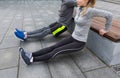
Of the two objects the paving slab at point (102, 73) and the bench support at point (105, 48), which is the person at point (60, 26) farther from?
the paving slab at point (102, 73)

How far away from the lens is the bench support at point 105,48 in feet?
7.51

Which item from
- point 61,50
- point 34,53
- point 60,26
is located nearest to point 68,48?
point 61,50

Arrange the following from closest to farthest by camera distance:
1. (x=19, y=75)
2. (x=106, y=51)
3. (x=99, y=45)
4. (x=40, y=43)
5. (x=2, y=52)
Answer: (x=19, y=75)
(x=106, y=51)
(x=99, y=45)
(x=2, y=52)
(x=40, y=43)

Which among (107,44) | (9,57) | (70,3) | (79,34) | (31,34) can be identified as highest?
(70,3)

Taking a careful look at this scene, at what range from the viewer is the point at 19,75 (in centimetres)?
224

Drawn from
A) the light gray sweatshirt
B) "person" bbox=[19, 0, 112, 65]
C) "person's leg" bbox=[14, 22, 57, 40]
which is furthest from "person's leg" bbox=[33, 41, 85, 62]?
"person's leg" bbox=[14, 22, 57, 40]

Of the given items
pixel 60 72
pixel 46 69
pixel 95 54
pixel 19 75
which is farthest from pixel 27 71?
pixel 95 54

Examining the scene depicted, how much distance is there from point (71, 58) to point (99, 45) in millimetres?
601

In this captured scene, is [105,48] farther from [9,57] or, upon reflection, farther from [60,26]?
[9,57]

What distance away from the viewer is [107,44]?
2.39 m

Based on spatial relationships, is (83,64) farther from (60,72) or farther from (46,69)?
(46,69)

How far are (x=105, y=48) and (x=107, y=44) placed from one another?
0.11 m

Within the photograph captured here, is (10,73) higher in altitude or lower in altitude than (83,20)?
lower

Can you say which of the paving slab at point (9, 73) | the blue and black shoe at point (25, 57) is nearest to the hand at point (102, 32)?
the blue and black shoe at point (25, 57)
